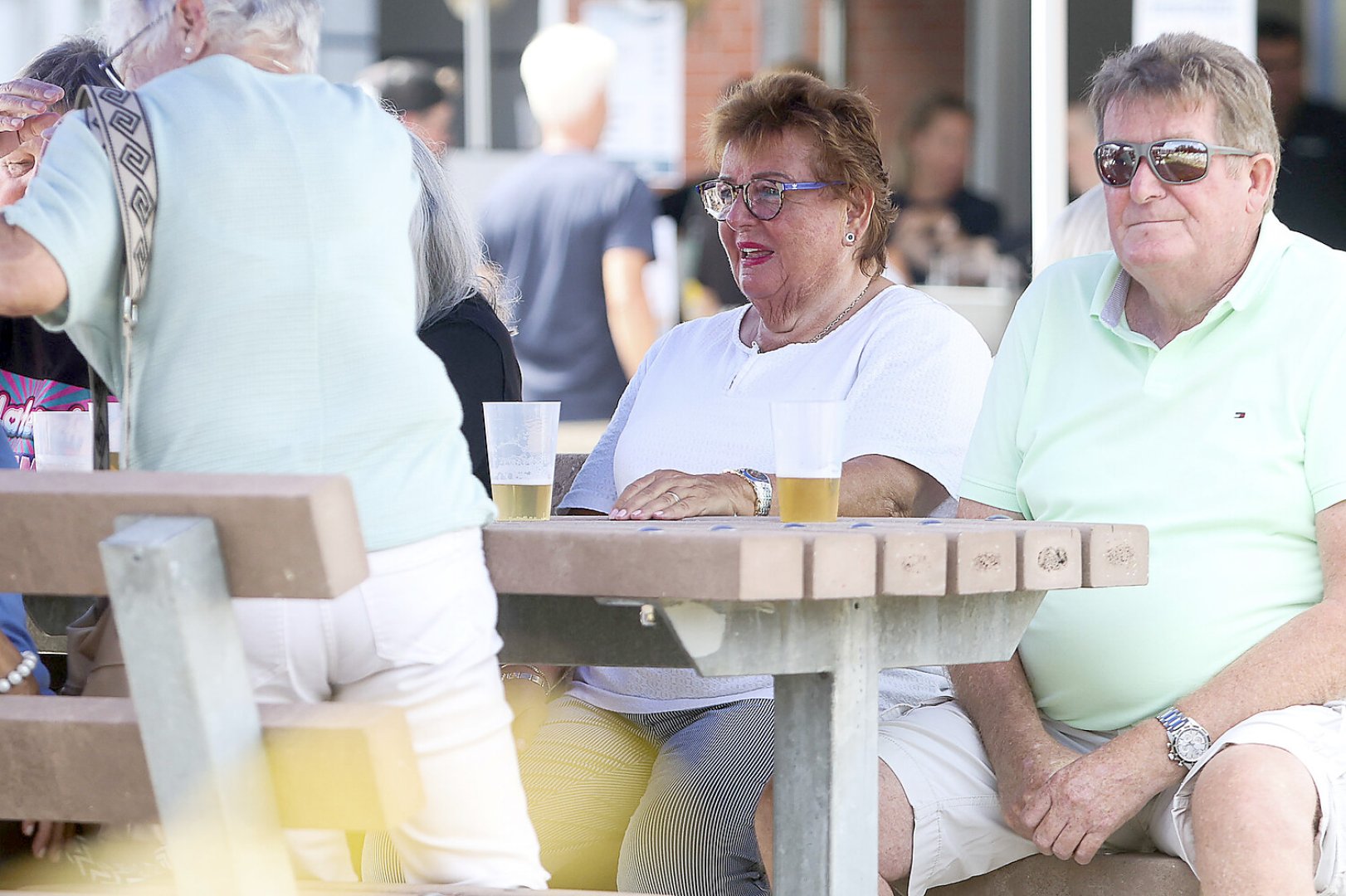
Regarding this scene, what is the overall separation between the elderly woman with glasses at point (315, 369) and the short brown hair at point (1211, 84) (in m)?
1.28

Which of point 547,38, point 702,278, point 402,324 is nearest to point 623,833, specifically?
point 402,324

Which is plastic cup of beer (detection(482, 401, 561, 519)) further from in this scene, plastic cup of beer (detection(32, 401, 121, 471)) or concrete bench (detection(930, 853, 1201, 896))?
concrete bench (detection(930, 853, 1201, 896))

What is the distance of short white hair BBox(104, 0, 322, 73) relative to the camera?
1897mm

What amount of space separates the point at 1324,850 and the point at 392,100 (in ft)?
18.5

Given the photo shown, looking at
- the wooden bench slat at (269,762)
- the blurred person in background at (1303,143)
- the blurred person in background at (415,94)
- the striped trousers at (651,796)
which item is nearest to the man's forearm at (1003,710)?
the striped trousers at (651,796)

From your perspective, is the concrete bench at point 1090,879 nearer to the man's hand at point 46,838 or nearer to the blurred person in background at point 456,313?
the blurred person in background at point 456,313

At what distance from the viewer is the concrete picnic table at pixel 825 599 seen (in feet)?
5.69

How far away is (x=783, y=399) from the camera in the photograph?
3104mm

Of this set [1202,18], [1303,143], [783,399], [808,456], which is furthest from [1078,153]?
[808,456]

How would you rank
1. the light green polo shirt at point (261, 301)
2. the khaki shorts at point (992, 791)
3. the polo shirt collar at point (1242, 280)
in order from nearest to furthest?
the light green polo shirt at point (261, 301), the khaki shorts at point (992, 791), the polo shirt collar at point (1242, 280)

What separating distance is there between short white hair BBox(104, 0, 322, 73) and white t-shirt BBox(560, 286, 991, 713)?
4.24 ft

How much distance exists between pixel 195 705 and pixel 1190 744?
1447 millimetres

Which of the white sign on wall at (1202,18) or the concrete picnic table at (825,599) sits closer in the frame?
the concrete picnic table at (825,599)

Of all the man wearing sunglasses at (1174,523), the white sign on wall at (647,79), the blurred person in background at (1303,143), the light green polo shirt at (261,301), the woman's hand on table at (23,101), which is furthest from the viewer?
the white sign on wall at (647,79)
